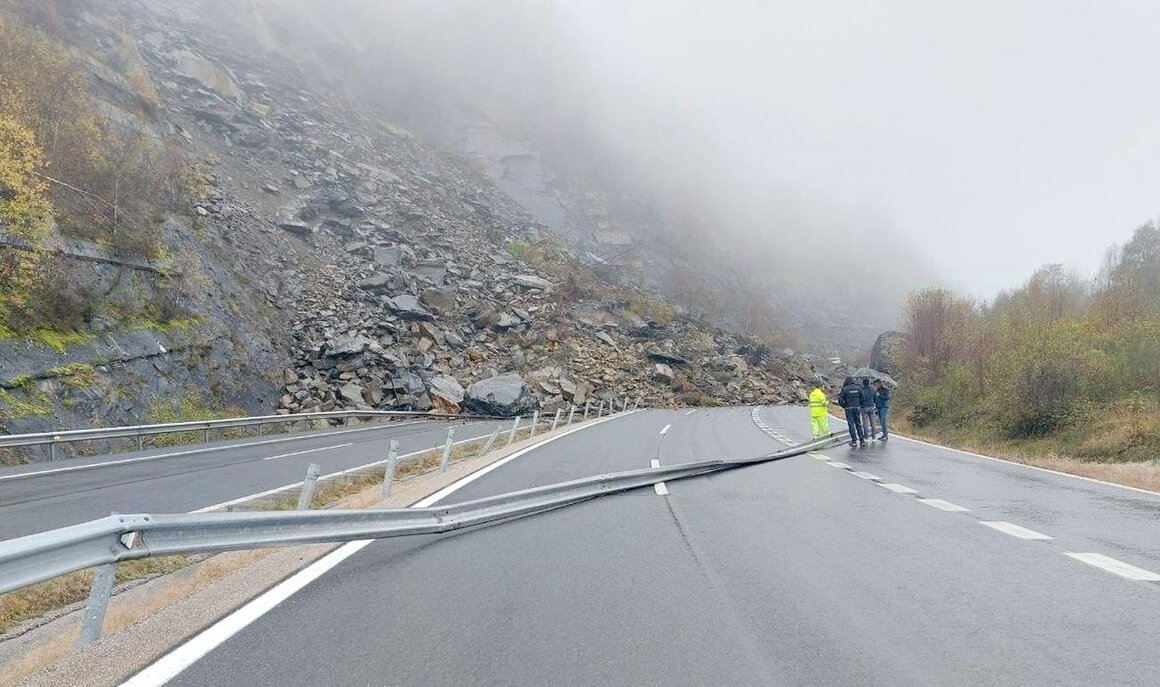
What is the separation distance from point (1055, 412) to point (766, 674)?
962 inches

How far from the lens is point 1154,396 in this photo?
22.8m

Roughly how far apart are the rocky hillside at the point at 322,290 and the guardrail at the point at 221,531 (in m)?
15.8

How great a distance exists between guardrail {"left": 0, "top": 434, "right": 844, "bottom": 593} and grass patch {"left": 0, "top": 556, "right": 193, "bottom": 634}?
147 centimetres

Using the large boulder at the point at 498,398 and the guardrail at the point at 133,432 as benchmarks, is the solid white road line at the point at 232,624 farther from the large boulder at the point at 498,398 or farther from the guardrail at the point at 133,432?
the large boulder at the point at 498,398

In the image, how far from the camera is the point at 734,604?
16.6ft

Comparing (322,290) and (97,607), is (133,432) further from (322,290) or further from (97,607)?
(322,290)

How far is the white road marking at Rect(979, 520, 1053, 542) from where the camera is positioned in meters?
7.50

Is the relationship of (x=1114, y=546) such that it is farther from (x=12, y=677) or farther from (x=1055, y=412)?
(x=1055, y=412)

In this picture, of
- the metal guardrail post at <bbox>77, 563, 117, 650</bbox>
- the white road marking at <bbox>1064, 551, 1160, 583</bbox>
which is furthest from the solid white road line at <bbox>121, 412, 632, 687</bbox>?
the white road marking at <bbox>1064, 551, 1160, 583</bbox>

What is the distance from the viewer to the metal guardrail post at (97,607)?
12.9 ft

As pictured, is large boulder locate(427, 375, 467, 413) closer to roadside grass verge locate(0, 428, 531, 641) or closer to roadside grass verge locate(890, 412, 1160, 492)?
roadside grass verge locate(890, 412, 1160, 492)

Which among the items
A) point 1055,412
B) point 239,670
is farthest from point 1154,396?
point 239,670

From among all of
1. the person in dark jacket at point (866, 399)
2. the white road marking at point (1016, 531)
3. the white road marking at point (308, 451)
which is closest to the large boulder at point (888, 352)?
the person in dark jacket at point (866, 399)

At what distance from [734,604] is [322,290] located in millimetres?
40544
